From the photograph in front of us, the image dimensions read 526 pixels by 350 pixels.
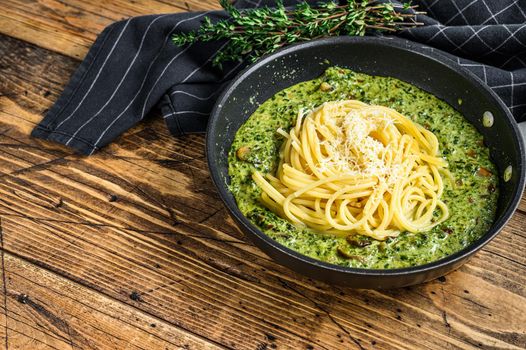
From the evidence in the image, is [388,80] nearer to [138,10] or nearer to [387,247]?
[387,247]

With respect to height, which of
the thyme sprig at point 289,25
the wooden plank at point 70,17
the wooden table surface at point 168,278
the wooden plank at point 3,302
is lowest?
the wooden plank at point 3,302

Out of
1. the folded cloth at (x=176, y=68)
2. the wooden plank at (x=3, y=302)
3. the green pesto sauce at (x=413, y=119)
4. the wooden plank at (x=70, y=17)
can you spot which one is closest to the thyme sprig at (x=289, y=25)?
the folded cloth at (x=176, y=68)

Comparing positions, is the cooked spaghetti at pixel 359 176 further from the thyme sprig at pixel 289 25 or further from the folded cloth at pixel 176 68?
the folded cloth at pixel 176 68

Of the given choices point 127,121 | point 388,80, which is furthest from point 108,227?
point 388,80

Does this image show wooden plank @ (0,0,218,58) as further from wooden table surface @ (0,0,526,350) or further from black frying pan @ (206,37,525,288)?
black frying pan @ (206,37,525,288)

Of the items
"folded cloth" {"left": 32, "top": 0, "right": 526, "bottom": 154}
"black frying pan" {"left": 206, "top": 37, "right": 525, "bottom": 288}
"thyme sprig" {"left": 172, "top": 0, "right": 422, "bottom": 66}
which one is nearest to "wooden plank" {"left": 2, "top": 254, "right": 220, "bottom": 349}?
"black frying pan" {"left": 206, "top": 37, "right": 525, "bottom": 288}

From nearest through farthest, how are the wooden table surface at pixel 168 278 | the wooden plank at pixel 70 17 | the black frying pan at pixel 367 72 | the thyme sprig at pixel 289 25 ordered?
the black frying pan at pixel 367 72 → the wooden table surface at pixel 168 278 → the thyme sprig at pixel 289 25 → the wooden plank at pixel 70 17
